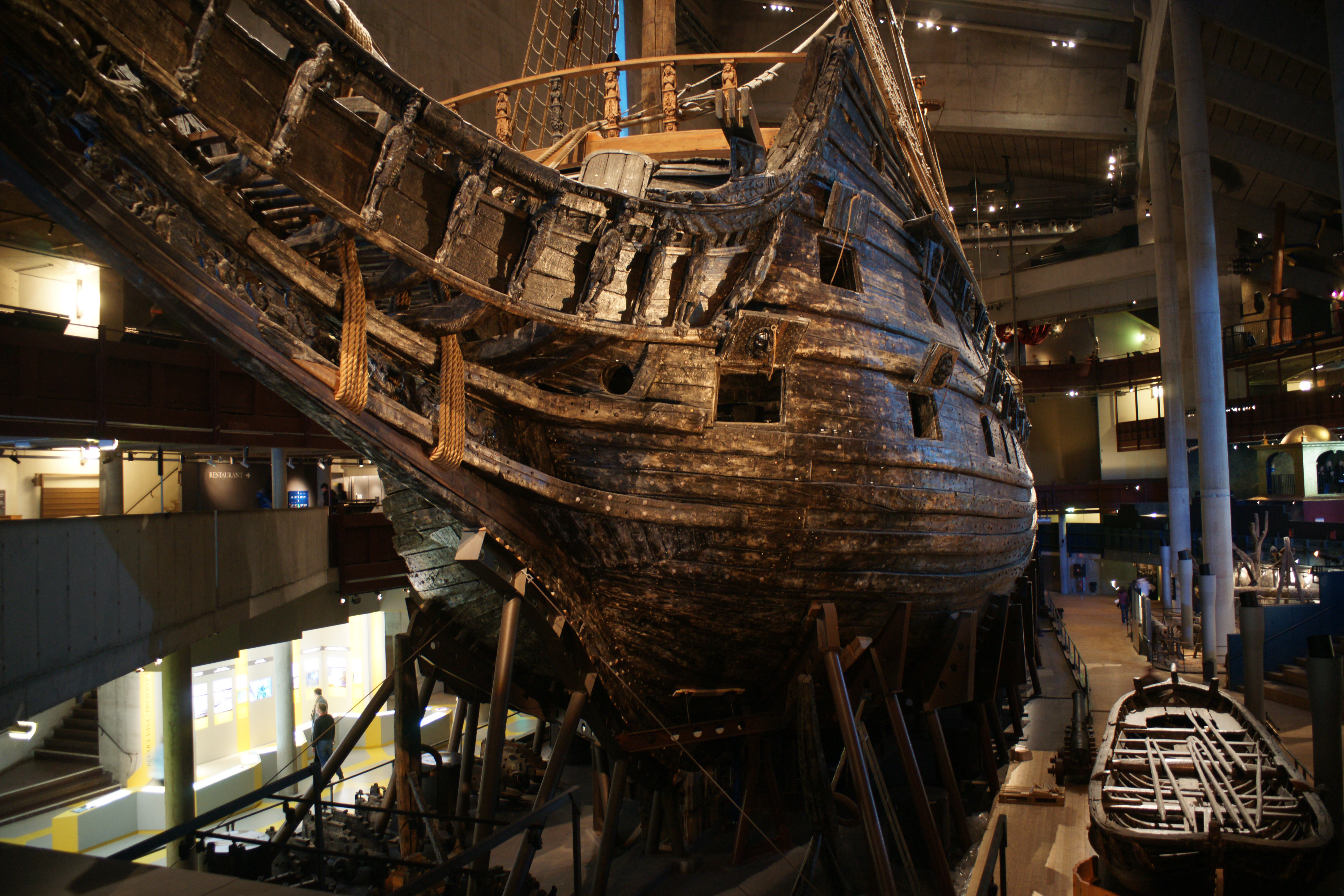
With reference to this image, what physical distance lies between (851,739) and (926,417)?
1.99 meters

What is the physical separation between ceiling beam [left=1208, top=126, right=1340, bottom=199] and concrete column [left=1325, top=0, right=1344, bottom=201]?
7533mm

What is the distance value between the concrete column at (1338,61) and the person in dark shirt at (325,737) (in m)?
9.88

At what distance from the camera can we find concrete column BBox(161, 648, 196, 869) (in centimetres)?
560

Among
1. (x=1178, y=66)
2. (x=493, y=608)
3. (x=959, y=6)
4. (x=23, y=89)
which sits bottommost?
(x=493, y=608)

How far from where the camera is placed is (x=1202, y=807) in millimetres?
4562

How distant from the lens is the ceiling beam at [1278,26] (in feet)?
35.4

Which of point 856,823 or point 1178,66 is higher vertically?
point 1178,66

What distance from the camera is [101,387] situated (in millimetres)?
5902

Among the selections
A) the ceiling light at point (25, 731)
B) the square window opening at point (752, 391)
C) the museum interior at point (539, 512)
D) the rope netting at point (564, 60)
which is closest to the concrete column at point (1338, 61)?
the museum interior at point (539, 512)

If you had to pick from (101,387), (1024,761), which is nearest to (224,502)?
(101,387)

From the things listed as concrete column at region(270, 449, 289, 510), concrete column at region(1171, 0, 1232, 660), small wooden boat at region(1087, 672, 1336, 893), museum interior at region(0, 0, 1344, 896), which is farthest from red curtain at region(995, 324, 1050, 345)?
concrete column at region(270, 449, 289, 510)

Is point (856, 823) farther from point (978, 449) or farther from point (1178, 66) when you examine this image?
point (1178, 66)

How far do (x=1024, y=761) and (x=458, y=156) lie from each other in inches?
266

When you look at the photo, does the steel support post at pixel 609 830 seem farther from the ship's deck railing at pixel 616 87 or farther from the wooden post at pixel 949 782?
the ship's deck railing at pixel 616 87
